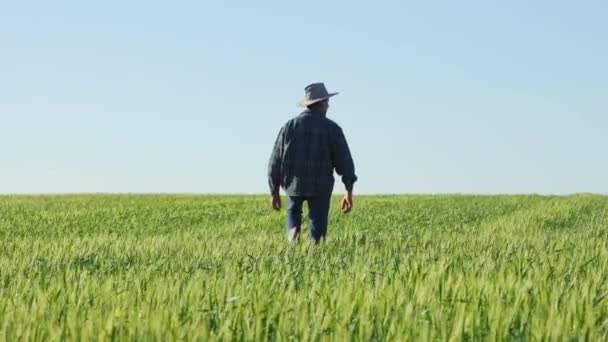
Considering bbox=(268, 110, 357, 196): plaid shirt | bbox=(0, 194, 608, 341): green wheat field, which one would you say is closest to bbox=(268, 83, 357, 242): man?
bbox=(268, 110, 357, 196): plaid shirt

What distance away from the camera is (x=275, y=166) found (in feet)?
33.4

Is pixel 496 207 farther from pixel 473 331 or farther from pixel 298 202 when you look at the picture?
pixel 473 331

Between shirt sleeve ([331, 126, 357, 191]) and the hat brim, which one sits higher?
the hat brim

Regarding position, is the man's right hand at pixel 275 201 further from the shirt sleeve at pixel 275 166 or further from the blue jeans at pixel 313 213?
the blue jeans at pixel 313 213

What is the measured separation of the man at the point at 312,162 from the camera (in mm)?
9898

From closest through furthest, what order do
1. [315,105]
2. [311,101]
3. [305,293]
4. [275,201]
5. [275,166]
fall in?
[305,293] < [311,101] < [315,105] < [275,166] < [275,201]

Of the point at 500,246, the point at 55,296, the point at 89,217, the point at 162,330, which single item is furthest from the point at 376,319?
the point at 89,217

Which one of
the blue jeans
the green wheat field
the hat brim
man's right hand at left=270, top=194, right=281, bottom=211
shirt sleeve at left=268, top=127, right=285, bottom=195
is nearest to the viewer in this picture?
the green wheat field

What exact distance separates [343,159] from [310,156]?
0.41m

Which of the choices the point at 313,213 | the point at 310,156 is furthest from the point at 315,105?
the point at 313,213

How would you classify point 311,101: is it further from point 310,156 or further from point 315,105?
point 310,156

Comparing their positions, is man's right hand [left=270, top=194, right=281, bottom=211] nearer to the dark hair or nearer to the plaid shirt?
the plaid shirt

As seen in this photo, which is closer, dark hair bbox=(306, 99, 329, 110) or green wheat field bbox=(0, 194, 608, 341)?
green wheat field bbox=(0, 194, 608, 341)

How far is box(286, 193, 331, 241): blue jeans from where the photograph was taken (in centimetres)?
1002
